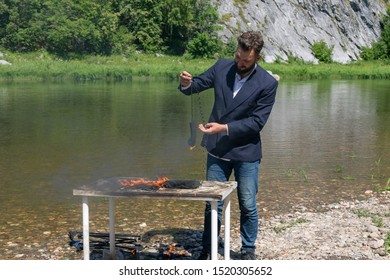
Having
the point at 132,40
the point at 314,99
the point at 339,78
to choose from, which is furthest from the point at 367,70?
the point at 314,99

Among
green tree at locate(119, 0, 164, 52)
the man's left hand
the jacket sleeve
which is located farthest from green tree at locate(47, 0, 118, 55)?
the man's left hand

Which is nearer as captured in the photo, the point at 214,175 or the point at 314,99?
the point at 214,175

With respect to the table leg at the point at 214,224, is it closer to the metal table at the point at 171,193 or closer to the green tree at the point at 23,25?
the metal table at the point at 171,193

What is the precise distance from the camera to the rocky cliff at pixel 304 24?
8744 centimetres

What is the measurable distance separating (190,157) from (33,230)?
25.0 ft

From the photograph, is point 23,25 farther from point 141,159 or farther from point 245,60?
point 245,60

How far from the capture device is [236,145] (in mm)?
7191

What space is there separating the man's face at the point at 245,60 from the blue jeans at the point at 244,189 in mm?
1162

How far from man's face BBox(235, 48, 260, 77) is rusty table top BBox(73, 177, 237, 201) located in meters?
1.40

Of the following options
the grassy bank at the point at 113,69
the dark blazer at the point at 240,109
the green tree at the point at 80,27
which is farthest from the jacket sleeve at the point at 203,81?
the green tree at the point at 80,27

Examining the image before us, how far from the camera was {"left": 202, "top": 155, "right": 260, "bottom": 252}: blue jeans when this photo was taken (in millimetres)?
7246

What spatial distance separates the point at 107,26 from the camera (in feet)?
234

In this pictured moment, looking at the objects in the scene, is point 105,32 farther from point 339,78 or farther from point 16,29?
point 339,78

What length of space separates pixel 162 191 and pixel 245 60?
1.87 m
